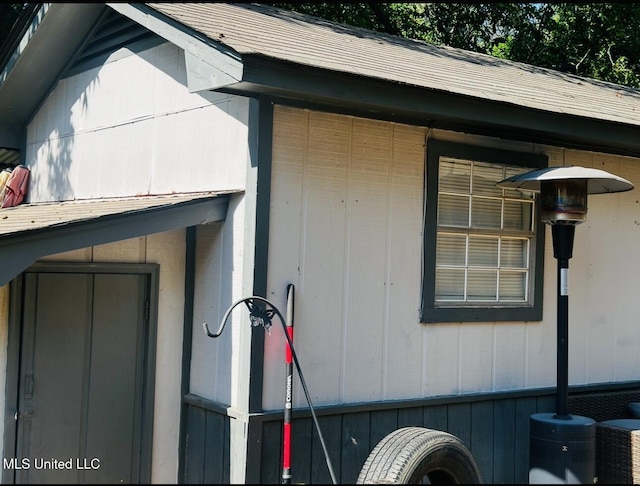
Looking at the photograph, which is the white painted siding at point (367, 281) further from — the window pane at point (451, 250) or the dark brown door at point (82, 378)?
the dark brown door at point (82, 378)

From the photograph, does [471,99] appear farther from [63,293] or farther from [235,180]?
[63,293]

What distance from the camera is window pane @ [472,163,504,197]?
21.6ft

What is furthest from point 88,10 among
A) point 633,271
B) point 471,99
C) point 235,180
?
point 633,271

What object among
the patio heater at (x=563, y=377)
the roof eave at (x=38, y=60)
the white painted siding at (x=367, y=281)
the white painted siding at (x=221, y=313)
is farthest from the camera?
the roof eave at (x=38, y=60)

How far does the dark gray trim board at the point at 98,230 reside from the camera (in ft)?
15.8

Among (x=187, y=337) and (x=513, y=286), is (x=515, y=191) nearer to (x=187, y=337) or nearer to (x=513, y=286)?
(x=513, y=286)

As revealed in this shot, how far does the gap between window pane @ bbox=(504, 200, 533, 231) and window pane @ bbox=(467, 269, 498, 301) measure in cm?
45

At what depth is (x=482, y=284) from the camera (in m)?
6.63

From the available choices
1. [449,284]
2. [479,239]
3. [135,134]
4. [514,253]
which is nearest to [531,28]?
[514,253]

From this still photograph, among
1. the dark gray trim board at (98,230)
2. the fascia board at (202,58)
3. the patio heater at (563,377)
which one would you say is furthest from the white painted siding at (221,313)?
the patio heater at (563,377)

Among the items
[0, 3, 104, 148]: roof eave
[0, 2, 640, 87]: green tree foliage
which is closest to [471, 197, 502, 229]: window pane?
[0, 3, 104, 148]: roof eave

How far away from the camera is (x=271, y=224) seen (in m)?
5.42

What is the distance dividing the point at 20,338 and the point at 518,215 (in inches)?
159

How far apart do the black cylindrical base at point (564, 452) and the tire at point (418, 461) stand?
1.98 ft
